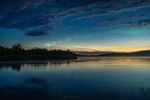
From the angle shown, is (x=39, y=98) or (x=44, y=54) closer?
(x=39, y=98)

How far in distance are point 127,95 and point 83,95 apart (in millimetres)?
3521

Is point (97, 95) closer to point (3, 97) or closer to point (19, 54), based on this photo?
point (3, 97)

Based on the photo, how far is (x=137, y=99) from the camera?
17438mm

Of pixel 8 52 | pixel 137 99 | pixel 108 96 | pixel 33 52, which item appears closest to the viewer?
pixel 137 99

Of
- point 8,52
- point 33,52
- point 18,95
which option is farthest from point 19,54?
point 18,95

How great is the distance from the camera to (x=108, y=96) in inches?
738

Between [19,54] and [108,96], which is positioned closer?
[108,96]

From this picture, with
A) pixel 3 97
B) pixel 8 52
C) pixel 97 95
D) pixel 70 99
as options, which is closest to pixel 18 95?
pixel 3 97

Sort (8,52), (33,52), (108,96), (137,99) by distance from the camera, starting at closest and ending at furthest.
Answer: (137,99) → (108,96) → (8,52) → (33,52)

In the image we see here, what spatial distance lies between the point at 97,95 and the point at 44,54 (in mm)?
182280

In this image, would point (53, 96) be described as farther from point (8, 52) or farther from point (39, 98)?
point (8, 52)

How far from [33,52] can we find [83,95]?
17688 centimetres

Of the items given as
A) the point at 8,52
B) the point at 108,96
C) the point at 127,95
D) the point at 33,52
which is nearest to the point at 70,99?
the point at 108,96

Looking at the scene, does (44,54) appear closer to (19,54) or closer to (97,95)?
(19,54)
